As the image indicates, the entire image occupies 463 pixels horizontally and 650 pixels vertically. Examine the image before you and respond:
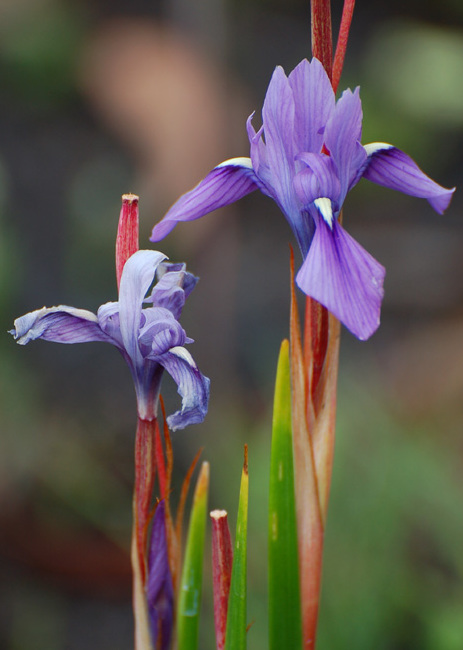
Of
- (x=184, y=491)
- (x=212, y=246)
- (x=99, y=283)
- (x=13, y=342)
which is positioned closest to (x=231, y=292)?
(x=212, y=246)

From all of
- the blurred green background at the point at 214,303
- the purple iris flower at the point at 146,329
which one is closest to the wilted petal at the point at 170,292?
the purple iris flower at the point at 146,329

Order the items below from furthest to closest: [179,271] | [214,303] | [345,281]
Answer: [214,303] → [179,271] → [345,281]

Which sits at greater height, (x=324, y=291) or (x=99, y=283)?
(x=99, y=283)

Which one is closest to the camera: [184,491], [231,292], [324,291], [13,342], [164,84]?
[324,291]

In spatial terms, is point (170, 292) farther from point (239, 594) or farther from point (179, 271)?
point (239, 594)

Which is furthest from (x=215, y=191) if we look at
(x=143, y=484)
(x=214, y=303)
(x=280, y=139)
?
(x=214, y=303)

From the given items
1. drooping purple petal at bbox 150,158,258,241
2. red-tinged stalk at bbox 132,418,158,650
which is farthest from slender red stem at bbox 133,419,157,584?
drooping purple petal at bbox 150,158,258,241

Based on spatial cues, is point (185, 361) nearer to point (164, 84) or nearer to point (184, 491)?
point (184, 491)
